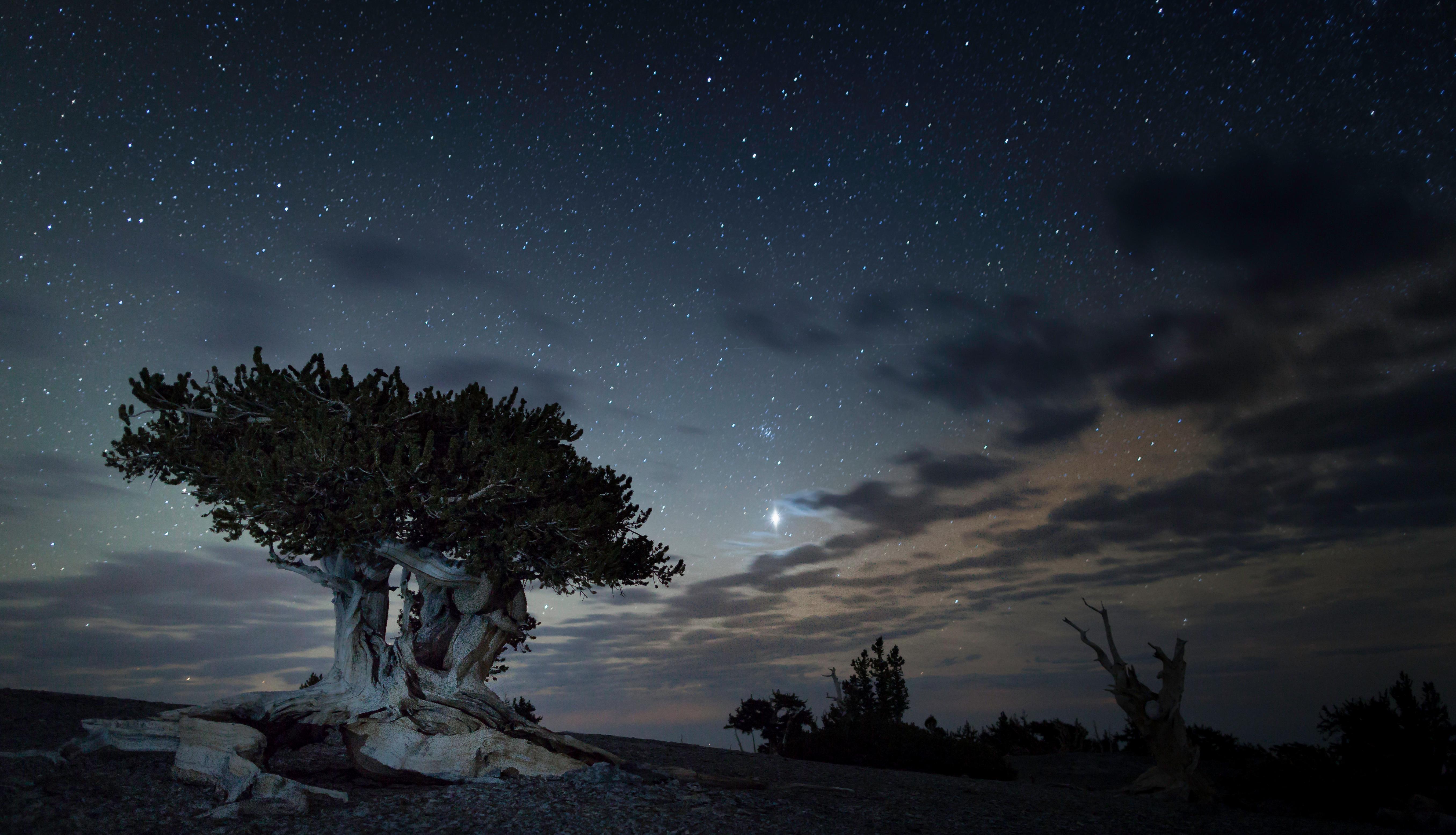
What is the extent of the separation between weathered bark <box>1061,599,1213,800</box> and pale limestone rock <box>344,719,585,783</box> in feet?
55.2

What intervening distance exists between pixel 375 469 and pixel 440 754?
5.85 m

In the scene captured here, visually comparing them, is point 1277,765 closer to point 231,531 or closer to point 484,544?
point 484,544

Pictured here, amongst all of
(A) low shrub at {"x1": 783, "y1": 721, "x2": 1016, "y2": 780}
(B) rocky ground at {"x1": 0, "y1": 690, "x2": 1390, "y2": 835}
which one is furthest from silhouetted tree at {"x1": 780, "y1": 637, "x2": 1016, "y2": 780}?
(B) rocky ground at {"x1": 0, "y1": 690, "x2": 1390, "y2": 835}

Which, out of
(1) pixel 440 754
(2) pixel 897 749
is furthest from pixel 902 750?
(1) pixel 440 754

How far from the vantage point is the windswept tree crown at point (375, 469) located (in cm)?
1567

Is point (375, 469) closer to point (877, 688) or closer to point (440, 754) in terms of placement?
point (440, 754)

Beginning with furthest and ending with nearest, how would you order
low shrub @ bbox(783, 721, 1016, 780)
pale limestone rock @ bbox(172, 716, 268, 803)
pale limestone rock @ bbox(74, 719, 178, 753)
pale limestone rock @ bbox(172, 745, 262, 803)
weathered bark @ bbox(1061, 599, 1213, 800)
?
low shrub @ bbox(783, 721, 1016, 780)
weathered bark @ bbox(1061, 599, 1213, 800)
pale limestone rock @ bbox(74, 719, 178, 753)
pale limestone rock @ bbox(172, 716, 268, 803)
pale limestone rock @ bbox(172, 745, 262, 803)

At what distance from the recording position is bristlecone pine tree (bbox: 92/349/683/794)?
1577 centimetres

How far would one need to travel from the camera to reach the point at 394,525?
56.2ft

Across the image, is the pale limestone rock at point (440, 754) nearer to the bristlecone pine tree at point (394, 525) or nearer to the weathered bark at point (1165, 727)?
the bristlecone pine tree at point (394, 525)

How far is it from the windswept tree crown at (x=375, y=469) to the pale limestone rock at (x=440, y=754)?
3389 mm

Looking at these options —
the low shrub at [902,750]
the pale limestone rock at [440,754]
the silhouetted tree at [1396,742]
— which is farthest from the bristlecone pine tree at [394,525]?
the silhouetted tree at [1396,742]

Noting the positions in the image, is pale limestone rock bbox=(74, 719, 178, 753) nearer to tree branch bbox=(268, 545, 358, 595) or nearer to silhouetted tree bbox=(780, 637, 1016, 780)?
tree branch bbox=(268, 545, 358, 595)

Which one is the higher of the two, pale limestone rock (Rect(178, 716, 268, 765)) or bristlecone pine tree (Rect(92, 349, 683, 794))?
bristlecone pine tree (Rect(92, 349, 683, 794))
